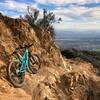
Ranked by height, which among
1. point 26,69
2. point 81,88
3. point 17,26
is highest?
point 17,26

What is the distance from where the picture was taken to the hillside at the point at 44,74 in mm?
20723

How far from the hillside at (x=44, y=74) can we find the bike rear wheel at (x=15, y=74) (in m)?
0.30

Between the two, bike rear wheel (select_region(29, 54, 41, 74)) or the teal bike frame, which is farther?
bike rear wheel (select_region(29, 54, 41, 74))

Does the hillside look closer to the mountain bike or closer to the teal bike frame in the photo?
the mountain bike

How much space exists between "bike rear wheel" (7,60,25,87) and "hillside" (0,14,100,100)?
30 cm

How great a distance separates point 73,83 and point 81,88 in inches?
34.3

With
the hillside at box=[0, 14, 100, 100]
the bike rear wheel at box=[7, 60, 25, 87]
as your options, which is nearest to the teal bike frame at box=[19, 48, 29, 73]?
the bike rear wheel at box=[7, 60, 25, 87]

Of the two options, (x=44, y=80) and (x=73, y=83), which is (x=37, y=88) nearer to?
(x=44, y=80)

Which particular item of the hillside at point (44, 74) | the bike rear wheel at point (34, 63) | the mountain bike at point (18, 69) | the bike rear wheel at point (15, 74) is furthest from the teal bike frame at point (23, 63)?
the bike rear wheel at point (34, 63)

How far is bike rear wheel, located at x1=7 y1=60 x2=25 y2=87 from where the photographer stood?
20219 mm

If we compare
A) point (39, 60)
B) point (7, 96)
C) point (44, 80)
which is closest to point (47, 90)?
point (44, 80)

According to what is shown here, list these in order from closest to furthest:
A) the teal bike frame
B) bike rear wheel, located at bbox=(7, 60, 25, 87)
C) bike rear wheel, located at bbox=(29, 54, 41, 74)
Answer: bike rear wheel, located at bbox=(7, 60, 25, 87) < the teal bike frame < bike rear wheel, located at bbox=(29, 54, 41, 74)

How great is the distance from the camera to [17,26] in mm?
23922

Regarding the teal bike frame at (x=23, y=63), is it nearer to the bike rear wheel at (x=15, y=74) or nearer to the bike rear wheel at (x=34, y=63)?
the bike rear wheel at (x=15, y=74)
